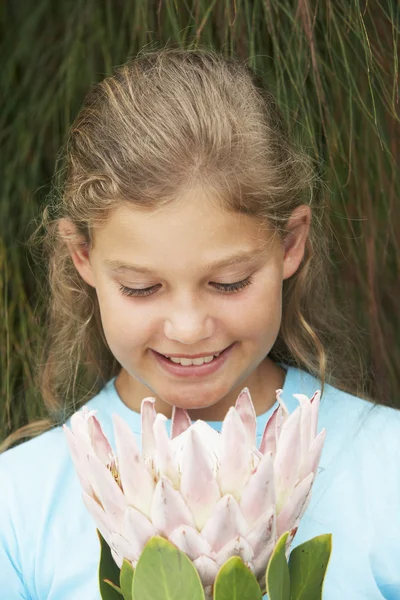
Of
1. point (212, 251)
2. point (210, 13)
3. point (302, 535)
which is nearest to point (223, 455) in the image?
point (212, 251)

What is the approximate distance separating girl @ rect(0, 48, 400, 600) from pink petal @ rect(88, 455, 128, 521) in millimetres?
358

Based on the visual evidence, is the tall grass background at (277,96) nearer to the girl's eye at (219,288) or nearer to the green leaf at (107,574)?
the girl's eye at (219,288)

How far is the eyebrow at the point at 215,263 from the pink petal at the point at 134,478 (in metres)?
0.38

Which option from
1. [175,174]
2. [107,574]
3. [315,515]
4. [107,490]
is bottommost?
[315,515]

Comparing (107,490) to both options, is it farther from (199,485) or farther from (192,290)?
(192,290)

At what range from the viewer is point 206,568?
2.15 ft

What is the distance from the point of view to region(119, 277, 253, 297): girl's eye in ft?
3.47

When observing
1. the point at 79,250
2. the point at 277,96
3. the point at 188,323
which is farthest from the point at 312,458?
the point at 277,96

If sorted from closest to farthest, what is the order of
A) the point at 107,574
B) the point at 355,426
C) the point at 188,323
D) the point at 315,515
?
the point at 107,574 → the point at 188,323 → the point at 315,515 → the point at 355,426

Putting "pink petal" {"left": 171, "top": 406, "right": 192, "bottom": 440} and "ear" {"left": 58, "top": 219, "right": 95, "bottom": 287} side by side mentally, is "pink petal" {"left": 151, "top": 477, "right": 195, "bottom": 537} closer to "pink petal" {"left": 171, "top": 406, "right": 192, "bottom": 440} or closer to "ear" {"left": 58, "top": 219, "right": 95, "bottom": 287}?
"pink petal" {"left": 171, "top": 406, "right": 192, "bottom": 440}

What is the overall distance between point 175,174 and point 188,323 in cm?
19

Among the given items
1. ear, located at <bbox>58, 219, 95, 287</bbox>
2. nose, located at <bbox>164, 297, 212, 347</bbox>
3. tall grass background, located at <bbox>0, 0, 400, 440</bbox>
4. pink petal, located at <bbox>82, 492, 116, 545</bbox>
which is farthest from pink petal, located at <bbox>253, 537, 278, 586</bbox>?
tall grass background, located at <bbox>0, 0, 400, 440</bbox>

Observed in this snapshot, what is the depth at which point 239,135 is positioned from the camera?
115cm

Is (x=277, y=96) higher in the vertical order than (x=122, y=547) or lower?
higher
